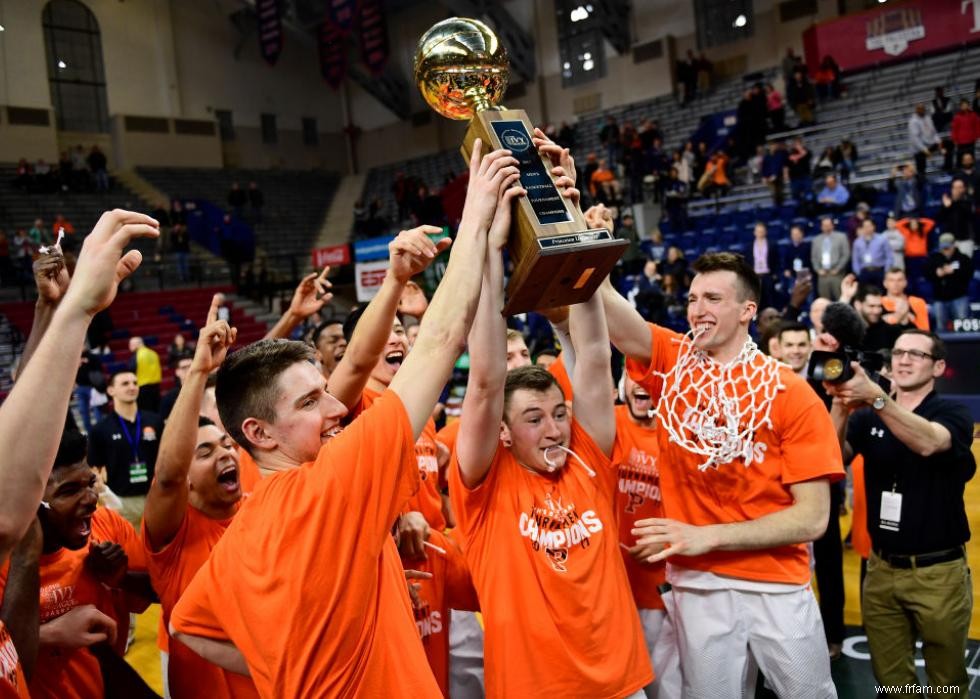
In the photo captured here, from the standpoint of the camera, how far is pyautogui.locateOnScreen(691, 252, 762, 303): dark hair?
118 inches

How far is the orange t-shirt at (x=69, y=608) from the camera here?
8.10ft

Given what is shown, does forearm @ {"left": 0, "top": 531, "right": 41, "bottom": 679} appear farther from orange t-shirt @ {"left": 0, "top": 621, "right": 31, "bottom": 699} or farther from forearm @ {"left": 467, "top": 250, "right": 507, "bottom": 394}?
forearm @ {"left": 467, "top": 250, "right": 507, "bottom": 394}

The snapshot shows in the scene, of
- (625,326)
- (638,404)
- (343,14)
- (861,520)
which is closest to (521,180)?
(625,326)

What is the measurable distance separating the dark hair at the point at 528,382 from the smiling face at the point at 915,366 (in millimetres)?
1787

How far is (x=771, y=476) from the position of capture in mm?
2824

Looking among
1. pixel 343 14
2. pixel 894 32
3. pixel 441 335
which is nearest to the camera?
pixel 441 335

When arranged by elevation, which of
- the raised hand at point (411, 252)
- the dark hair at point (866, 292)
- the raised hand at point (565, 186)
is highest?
the raised hand at point (565, 186)

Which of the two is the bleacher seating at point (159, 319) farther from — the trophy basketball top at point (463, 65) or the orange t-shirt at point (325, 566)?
the orange t-shirt at point (325, 566)

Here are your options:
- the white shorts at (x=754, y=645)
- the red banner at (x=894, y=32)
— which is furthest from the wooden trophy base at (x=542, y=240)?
the red banner at (x=894, y=32)

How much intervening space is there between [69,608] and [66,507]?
13.5 inches

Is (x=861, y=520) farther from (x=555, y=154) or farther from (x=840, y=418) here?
(x=555, y=154)

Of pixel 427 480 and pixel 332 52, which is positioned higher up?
pixel 332 52

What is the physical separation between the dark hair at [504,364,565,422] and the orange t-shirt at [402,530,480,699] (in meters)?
0.58

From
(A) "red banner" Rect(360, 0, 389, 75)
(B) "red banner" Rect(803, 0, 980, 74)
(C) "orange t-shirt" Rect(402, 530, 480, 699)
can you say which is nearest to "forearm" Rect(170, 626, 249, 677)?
A: (C) "orange t-shirt" Rect(402, 530, 480, 699)
